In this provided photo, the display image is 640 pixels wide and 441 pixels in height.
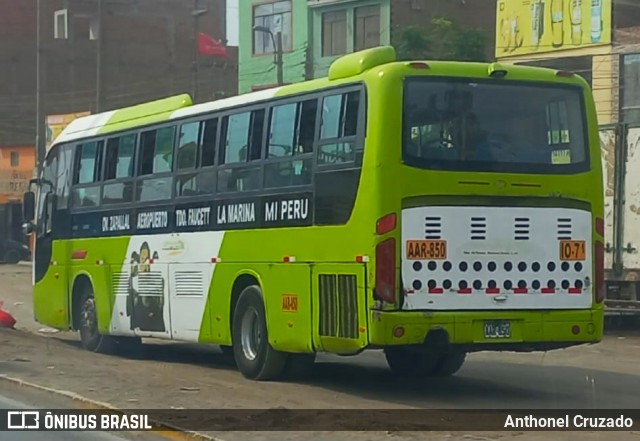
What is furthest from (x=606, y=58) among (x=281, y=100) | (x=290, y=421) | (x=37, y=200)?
(x=290, y=421)

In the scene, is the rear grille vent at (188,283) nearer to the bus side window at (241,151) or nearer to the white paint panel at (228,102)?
the bus side window at (241,151)

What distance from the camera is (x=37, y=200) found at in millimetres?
21000

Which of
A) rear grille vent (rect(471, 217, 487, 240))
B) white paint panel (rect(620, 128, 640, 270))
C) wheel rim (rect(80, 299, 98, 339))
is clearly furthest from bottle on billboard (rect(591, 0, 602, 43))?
rear grille vent (rect(471, 217, 487, 240))

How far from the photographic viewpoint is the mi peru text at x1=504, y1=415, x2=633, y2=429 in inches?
423

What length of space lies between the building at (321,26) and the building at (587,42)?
5.49 meters

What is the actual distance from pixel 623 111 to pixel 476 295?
25711 mm

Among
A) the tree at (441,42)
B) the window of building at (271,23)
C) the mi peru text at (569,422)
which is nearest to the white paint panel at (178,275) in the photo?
the mi peru text at (569,422)

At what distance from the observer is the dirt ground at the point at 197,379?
1018 cm

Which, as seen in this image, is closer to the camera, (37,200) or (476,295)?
(476,295)

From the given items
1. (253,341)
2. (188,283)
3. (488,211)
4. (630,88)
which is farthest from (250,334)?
(630,88)

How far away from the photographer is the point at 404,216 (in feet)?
40.4

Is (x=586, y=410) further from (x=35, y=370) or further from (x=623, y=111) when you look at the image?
(x=623, y=111)

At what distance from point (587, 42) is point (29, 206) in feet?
76.4

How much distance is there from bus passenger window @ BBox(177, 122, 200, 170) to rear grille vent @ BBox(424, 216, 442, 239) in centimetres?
440
